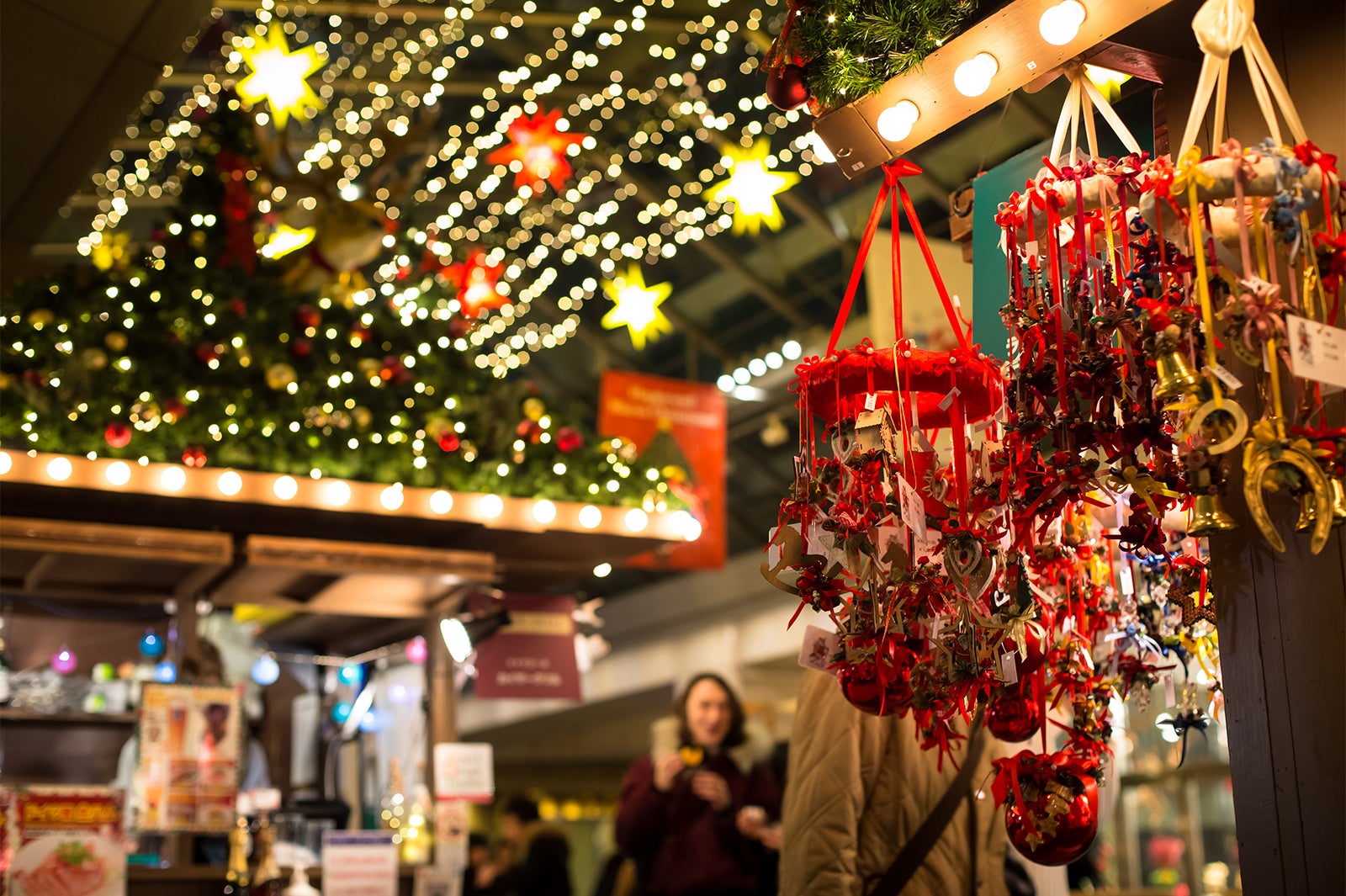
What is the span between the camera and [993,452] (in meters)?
2.41

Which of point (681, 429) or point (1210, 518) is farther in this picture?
point (681, 429)

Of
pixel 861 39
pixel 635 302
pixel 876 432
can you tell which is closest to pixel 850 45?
pixel 861 39

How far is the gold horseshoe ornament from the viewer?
1769 millimetres

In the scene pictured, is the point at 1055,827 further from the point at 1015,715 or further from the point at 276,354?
the point at 276,354

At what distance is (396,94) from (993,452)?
779 centimetres

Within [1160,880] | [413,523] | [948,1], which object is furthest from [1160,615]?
[1160,880]

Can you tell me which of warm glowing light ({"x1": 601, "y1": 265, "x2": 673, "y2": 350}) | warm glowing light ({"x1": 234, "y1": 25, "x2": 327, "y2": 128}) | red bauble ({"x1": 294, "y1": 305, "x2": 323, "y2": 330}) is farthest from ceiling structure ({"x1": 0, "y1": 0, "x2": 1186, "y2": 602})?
warm glowing light ({"x1": 601, "y1": 265, "x2": 673, "y2": 350})

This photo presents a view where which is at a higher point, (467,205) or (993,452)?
(467,205)

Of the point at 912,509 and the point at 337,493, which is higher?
the point at 337,493

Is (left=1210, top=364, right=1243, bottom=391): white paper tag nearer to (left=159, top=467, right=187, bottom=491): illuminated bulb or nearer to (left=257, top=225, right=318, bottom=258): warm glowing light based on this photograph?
(left=159, top=467, right=187, bottom=491): illuminated bulb

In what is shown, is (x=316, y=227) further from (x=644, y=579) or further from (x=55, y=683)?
(x=644, y=579)

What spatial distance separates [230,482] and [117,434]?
1.52 ft

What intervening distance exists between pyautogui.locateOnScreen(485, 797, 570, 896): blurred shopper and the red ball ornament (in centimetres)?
285

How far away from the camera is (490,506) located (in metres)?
5.93
